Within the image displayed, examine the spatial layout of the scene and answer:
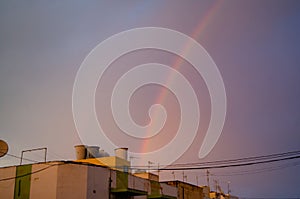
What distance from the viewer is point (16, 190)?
28.2m

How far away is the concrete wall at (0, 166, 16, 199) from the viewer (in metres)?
28.4

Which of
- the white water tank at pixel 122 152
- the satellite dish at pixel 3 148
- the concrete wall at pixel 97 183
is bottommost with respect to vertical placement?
the concrete wall at pixel 97 183

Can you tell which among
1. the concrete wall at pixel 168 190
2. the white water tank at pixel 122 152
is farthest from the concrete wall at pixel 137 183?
the white water tank at pixel 122 152

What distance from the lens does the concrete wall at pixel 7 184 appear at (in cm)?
2841

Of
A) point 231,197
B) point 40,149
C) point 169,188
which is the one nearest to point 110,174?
point 40,149

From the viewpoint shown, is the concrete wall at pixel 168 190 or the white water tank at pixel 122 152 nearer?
the concrete wall at pixel 168 190

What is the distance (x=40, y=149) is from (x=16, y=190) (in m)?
4.62

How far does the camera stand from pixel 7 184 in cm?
2875

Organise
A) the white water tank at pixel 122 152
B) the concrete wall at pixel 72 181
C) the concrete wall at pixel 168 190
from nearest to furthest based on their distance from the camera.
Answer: the concrete wall at pixel 72 181 → the concrete wall at pixel 168 190 → the white water tank at pixel 122 152

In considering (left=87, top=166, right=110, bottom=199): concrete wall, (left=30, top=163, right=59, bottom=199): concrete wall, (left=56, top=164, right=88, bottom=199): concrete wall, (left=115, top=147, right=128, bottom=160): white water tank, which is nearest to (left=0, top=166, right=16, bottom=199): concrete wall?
(left=30, top=163, right=59, bottom=199): concrete wall

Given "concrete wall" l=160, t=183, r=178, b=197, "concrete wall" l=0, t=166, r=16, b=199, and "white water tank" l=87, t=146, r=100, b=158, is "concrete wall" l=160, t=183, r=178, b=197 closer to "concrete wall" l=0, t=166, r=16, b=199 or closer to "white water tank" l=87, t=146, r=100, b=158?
"white water tank" l=87, t=146, r=100, b=158

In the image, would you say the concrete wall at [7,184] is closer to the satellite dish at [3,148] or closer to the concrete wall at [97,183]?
the satellite dish at [3,148]

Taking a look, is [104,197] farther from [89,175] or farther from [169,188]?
[169,188]

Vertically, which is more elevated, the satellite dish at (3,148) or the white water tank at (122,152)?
the white water tank at (122,152)
